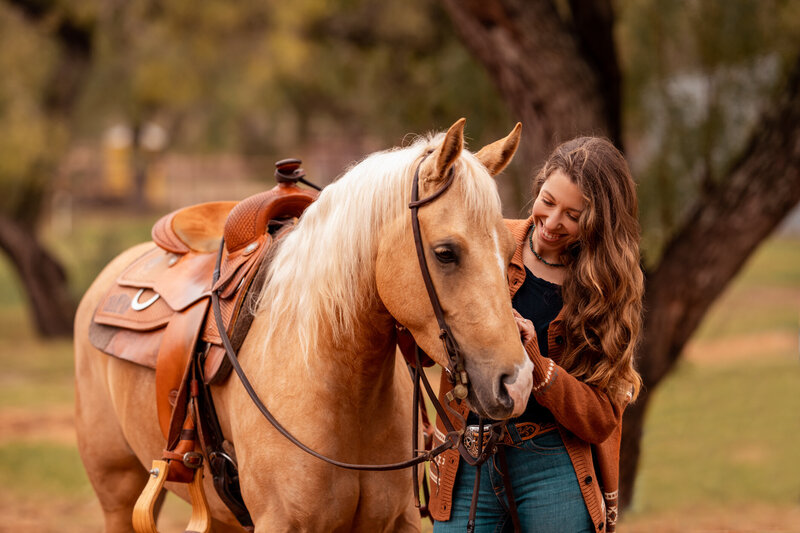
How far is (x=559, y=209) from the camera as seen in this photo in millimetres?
2234

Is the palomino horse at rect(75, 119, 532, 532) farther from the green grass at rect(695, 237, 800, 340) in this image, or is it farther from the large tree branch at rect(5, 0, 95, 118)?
the large tree branch at rect(5, 0, 95, 118)

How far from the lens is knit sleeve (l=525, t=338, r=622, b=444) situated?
6.96ft

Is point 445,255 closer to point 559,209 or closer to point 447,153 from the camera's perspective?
point 447,153

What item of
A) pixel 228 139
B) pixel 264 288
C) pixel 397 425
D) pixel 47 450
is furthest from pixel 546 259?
pixel 228 139

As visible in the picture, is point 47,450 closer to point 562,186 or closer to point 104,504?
point 104,504

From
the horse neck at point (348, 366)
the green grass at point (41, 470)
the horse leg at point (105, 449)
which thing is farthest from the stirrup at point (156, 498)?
the green grass at point (41, 470)

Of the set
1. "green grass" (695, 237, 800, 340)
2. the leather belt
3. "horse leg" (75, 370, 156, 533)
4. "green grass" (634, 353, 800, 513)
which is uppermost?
the leather belt

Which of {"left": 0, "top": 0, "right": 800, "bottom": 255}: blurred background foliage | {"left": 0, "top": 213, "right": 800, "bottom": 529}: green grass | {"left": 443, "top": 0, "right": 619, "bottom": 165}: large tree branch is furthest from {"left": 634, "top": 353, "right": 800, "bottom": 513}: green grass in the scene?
{"left": 443, "top": 0, "right": 619, "bottom": 165}: large tree branch

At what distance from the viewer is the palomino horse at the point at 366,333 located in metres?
1.99

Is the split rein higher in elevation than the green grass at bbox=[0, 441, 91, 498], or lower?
higher

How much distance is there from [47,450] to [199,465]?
6312 millimetres

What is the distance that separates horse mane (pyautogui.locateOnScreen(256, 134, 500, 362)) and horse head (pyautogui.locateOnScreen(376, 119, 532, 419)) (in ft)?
0.04

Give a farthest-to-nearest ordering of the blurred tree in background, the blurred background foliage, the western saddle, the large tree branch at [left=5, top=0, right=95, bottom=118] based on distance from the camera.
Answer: the large tree branch at [left=5, top=0, right=95, bottom=118] < the blurred background foliage < the blurred tree in background < the western saddle

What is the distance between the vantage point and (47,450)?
8.28 m
